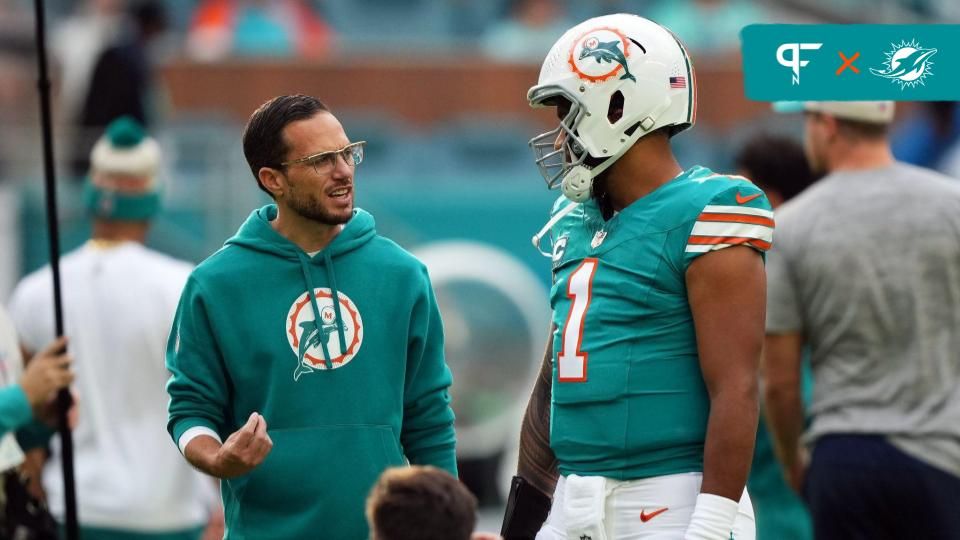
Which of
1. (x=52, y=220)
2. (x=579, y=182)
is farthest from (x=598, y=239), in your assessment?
(x=52, y=220)

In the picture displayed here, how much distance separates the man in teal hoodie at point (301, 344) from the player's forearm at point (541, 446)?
0.30 metres

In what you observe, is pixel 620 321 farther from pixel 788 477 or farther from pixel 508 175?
pixel 508 175

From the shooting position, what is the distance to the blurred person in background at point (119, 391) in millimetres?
6535

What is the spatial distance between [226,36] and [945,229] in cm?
791

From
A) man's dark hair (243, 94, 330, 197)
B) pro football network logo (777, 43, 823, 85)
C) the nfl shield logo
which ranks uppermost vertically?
pro football network logo (777, 43, 823, 85)

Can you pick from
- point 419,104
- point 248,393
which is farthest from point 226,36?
point 248,393

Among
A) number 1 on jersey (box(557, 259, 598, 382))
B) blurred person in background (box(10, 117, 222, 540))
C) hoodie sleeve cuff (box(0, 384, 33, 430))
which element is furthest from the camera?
blurred person in background (box(10, 117, 222, 540))

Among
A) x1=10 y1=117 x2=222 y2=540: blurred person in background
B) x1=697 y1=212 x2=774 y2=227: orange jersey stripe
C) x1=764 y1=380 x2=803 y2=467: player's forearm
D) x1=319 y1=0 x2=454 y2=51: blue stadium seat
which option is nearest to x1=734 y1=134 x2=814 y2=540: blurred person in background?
x1=764 y1=380 x2=803 y2=467: player's forearm

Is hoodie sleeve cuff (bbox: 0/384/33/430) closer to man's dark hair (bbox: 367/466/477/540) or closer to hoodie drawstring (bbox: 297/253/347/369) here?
hoodie drawstring (bbox: 297/253/347/369)

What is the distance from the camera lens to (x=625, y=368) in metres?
4.04

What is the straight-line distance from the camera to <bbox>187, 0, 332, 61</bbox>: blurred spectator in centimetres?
1263

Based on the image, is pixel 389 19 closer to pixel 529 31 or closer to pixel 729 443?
pixel 529 31

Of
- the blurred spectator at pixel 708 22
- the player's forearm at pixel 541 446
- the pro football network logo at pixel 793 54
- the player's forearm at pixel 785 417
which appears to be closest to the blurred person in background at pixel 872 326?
the player's forearm at pixel 785 417

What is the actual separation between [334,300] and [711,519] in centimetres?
107
